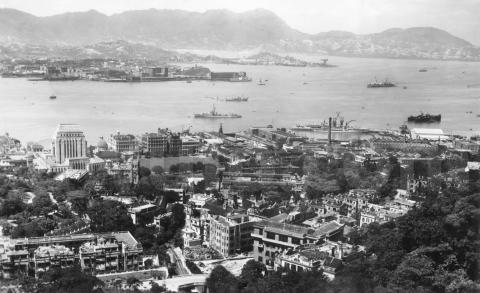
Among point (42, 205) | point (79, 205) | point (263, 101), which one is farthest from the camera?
point (263, 101)

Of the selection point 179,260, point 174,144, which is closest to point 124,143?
point 174,144

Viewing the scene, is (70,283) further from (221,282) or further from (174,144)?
(174,144)

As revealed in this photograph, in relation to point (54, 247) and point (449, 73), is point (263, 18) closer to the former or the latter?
point (54, 247)

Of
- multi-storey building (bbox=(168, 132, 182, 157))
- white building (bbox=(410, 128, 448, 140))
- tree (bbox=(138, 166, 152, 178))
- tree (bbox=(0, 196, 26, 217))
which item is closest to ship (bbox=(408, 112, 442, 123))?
white building (bbox=(410, 128, 448, 140))

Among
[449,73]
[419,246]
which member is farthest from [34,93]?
[419,246]

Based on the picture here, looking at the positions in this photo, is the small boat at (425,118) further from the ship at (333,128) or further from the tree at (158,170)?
the tree at (158,170)

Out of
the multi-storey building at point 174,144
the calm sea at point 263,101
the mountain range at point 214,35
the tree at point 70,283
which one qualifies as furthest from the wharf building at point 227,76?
the tree at point 70,283
